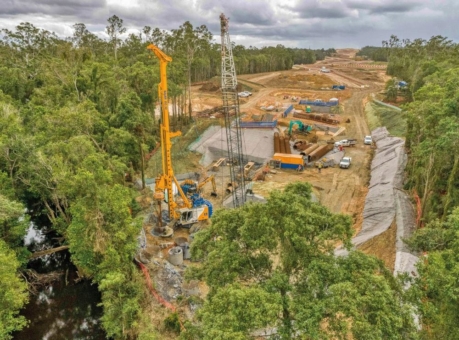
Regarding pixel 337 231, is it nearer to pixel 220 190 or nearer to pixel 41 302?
pixel 41 302

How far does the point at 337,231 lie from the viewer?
10375mm

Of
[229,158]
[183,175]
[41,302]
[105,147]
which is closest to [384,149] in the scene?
[229,158]

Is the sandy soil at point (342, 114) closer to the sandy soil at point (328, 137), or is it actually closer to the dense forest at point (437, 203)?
the sandy soil at point (328, 137)

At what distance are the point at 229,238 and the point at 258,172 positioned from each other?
27.2 metres

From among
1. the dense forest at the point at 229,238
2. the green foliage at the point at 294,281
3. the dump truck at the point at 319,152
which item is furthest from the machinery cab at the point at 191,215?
the dump truck at the point at 319,152

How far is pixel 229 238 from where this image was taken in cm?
1176

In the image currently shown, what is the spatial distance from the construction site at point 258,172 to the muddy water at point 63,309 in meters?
4.26

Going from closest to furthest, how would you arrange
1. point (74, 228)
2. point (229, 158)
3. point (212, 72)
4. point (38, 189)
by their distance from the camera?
1. point (74, 228)
2. point (38, 189)
3. point (229, 158)
4. point (212, 72)

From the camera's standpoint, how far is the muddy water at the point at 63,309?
1955cm

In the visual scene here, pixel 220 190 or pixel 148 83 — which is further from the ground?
pixel 148 83

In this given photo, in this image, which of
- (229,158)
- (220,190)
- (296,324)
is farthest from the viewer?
(229,158)

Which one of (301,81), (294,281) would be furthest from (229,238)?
(301,81)

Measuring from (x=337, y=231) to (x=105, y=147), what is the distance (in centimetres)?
2367

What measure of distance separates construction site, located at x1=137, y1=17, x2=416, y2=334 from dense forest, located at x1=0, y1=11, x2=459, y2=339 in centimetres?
267
